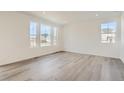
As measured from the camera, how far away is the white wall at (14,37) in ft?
15.7

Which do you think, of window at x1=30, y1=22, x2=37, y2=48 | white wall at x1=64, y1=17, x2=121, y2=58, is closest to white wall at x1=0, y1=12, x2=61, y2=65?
window at x1=30, y1=22, x2=37, y2=48

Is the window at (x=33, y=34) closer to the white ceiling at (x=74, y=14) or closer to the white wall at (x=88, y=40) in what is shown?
the white ceiling at (x=74, y=14)

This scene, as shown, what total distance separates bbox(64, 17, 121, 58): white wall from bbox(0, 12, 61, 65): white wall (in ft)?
12.7

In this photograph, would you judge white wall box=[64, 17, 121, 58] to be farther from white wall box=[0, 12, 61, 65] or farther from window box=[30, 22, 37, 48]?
white wall box=[0, 12, 61, 65]

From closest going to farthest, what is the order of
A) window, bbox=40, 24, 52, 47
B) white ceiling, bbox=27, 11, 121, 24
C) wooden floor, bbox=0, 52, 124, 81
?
wooden floor, bbox=0, 52, 124, 81, white ceiling, bbox=27, 11, 121, 24, window, bbox=40, 24, 52, 47

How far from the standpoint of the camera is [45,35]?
26.6 feet

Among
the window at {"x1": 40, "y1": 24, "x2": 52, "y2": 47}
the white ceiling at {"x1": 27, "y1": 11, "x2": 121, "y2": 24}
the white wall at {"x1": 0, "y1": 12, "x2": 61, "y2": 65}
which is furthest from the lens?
the window at {"x1": 40, "y1": 24, "x2": 52, "y2": 47}

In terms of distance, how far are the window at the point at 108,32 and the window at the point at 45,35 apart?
12.5 ft

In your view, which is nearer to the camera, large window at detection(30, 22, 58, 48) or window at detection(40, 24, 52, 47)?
large window at detection(30, 22, 58, 48)

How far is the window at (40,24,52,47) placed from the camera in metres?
7.67

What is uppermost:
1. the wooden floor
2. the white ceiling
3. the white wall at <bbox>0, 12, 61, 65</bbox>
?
the white ceiling
